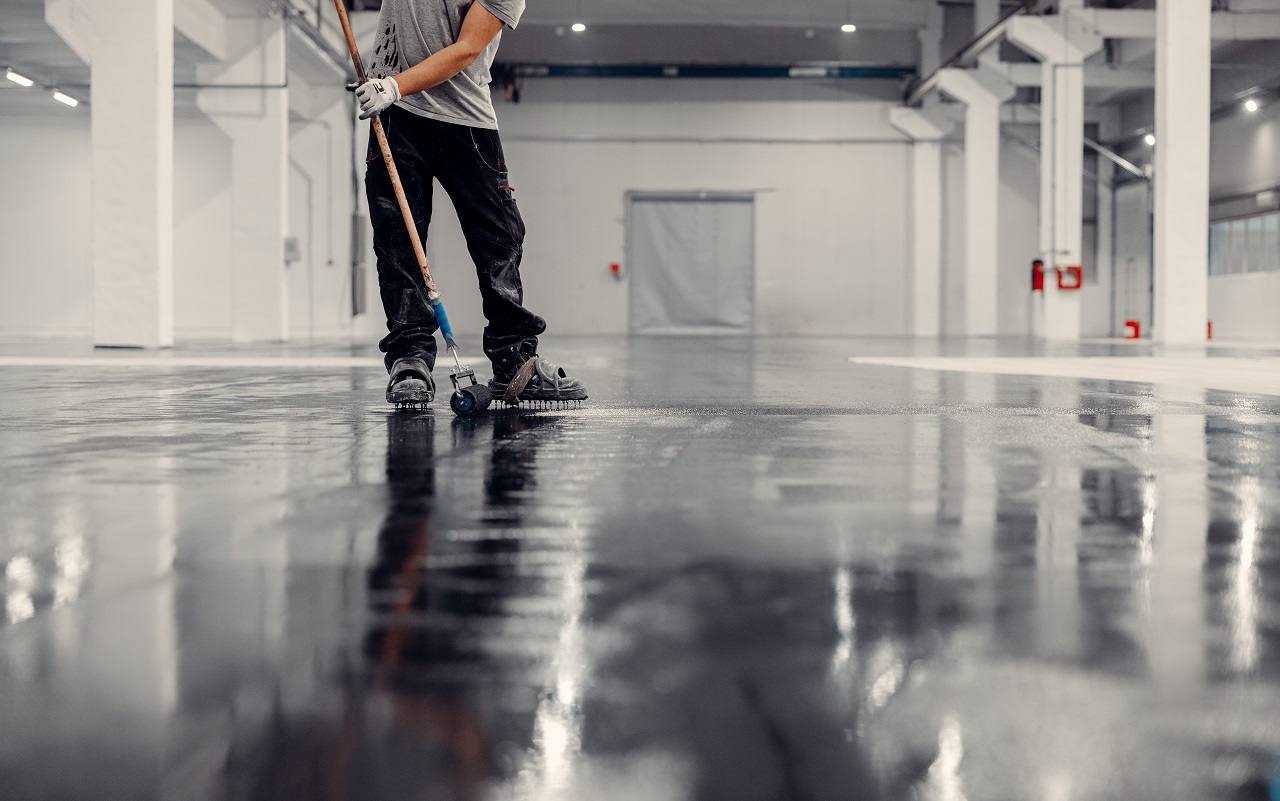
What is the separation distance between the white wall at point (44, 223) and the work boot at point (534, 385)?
18.3 metres

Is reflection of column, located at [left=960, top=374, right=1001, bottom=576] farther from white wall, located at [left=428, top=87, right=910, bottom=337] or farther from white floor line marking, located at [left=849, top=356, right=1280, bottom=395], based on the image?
white wall, located at [left=428, top=87, right=910, bottom=337]

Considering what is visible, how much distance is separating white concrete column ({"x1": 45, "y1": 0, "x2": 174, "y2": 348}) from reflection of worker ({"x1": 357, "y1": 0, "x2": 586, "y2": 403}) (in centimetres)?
715

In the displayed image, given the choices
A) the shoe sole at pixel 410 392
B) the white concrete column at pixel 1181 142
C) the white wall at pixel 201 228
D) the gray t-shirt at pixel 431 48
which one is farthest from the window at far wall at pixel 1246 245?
the shoe sole at pixel 410 392

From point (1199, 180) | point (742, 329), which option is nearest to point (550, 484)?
point (1199, 180)

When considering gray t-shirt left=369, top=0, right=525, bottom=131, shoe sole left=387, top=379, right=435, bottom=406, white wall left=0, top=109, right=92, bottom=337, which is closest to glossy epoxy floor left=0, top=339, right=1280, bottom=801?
shoe sole left=387, top=379, right=435, bottom=406

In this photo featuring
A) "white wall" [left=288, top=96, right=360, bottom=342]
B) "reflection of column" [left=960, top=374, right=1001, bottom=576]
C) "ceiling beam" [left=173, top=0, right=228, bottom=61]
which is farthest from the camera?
"white wall" [left=288, top=96, right=360, bottom=342]

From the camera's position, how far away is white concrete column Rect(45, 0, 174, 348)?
963 cm

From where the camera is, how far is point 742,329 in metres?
20.7

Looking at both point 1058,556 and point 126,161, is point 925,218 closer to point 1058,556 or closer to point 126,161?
point 126,161

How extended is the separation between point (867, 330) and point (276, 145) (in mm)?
11293

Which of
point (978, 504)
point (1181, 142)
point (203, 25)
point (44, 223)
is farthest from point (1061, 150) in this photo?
point (44, 223)

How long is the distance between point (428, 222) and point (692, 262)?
17.6 m

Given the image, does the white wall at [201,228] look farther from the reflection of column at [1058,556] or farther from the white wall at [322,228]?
the reflection of column at [1058,556]

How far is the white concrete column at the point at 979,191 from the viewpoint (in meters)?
18.2
